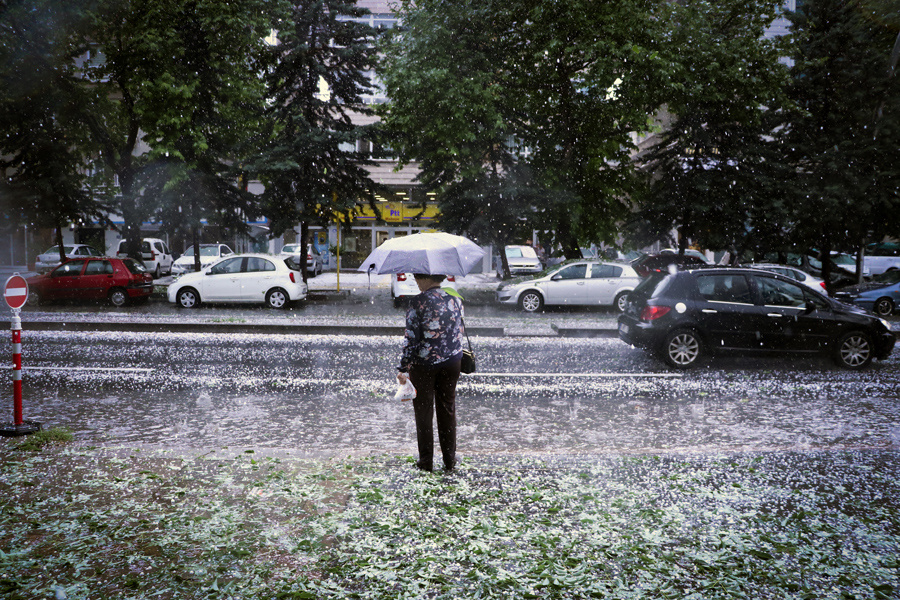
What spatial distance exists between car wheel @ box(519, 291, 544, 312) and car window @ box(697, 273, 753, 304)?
901 centimetres

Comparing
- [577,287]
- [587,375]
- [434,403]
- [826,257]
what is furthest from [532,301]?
[434,403]

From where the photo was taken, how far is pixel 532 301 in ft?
65.0

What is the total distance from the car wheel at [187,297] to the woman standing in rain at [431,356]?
1626 centimetres

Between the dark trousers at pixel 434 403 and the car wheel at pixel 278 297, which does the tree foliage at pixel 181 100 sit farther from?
the dark trousers at pixel 434 403

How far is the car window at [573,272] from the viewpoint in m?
19.6

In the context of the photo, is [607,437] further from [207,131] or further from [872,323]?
[207,131]

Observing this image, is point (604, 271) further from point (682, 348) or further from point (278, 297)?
point (278, 297)

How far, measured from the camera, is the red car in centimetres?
1969

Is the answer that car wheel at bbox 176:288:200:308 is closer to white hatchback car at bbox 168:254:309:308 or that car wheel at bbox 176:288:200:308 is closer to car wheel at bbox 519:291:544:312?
white hatchback car at bbox 168:254:309:308

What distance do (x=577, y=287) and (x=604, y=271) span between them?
1015mm

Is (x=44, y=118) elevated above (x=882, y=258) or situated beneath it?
elevated above

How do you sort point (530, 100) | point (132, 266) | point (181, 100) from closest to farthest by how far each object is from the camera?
1. point (132, 266)
2. point (530, 100)
3. point (181, 100)

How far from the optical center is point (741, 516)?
180 inches

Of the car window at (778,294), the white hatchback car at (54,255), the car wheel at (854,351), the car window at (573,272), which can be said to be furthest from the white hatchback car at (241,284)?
the white hatchback car at (54,255)
